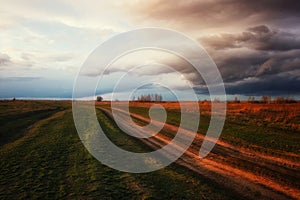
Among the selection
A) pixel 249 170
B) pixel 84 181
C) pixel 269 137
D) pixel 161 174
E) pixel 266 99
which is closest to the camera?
pixel 84 181

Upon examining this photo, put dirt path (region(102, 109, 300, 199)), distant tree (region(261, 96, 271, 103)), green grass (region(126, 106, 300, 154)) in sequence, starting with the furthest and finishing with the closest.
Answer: distant tree (region(261, 96, 271, 103)) < green grass (region(126, 106, 300, 154)) < dirt path (region(102, 109, 300, 199))

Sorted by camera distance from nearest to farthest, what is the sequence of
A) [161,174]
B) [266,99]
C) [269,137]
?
[161,174] < [269,137] < [266,99]

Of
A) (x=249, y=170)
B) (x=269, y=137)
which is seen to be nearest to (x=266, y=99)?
(x=269, y=137)

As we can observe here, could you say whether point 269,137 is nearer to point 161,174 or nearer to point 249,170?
A: point 249,170

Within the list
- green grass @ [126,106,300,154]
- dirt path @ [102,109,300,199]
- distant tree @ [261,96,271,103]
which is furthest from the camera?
distant tree @ [261,96,271,103]

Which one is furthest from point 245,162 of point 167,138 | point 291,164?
point 167,138

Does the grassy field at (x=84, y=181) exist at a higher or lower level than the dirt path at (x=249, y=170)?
lower

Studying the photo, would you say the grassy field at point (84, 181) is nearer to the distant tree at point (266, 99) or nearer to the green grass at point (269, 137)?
the green grass at point (269, 137)

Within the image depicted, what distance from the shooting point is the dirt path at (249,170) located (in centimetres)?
988

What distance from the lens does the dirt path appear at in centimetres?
988

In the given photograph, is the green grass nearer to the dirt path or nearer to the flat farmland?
the flat farmland

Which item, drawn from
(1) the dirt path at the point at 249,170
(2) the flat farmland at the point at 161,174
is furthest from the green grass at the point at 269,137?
(1) the dirt path at the point at 249,170

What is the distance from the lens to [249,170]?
1245cm

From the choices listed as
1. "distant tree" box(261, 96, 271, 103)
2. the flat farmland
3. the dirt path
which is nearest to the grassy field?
the flat farmland
